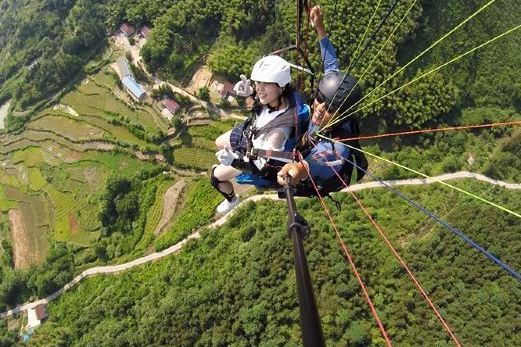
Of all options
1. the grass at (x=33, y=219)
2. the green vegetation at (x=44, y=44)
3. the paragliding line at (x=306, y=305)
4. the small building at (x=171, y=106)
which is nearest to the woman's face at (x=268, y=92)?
the paragliding line at (x=306, y=305)

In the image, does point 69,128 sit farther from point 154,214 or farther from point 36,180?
point 154,214

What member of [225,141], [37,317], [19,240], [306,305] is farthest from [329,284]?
[19,240]

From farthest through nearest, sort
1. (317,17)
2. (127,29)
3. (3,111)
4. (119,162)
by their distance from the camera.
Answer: (3,111) < (127,29) < (119,162) < (317,17)

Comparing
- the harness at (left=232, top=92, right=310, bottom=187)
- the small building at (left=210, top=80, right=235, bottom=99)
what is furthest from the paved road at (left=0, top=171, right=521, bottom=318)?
the harness at (left=232, top=92, right=310, bottom=187)

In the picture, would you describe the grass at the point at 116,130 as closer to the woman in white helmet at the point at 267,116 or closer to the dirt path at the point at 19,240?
the dirt path at the point at 19,240

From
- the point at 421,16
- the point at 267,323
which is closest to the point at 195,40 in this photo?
the point at 421,16

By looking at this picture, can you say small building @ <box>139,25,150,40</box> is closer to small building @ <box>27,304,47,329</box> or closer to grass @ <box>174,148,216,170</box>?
grass @ <box>174,148,216,170</box>

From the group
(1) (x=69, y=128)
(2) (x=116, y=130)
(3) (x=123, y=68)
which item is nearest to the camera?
(2) (x=116, y=130)
